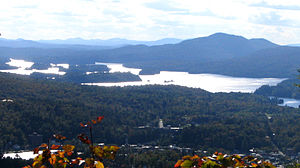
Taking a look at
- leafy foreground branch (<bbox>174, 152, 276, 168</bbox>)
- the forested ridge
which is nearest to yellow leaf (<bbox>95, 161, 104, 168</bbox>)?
leafy foreground branch (<bbox>174, 152, 276, 168</bbox>)

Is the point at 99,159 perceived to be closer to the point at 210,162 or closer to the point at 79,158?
the point at 79,158

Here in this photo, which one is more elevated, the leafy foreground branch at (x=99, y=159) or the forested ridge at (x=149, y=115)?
the leafy foreground branch at (x=99, y=159)

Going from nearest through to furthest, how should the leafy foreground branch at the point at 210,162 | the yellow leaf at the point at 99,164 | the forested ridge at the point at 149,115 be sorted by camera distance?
1. the yellow leaf at the point at 99,164
2. the leafy foreground branch at the point at 210,162
3. the forested ridge at the point at 149,115

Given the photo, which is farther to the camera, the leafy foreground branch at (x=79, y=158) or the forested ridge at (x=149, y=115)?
the forested ridge at (x=149, y=115)

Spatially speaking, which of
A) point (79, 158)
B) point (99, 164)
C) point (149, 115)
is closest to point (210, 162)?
point (99, 164)

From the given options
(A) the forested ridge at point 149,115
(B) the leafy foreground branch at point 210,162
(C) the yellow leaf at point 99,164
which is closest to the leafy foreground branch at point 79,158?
(C) the yellow leaf at point 99,164

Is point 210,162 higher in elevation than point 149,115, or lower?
higher

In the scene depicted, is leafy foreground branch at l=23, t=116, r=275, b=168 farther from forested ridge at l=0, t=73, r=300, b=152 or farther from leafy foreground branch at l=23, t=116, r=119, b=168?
forested ridge at l=0, t=73, r=300, b=152

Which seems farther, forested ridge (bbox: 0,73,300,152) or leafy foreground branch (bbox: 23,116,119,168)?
forested ridge (bbox: 0,73,300,152)

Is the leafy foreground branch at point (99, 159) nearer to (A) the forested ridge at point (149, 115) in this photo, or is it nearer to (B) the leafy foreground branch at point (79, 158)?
(B) the leafy foreground branch at point (79, 158)
